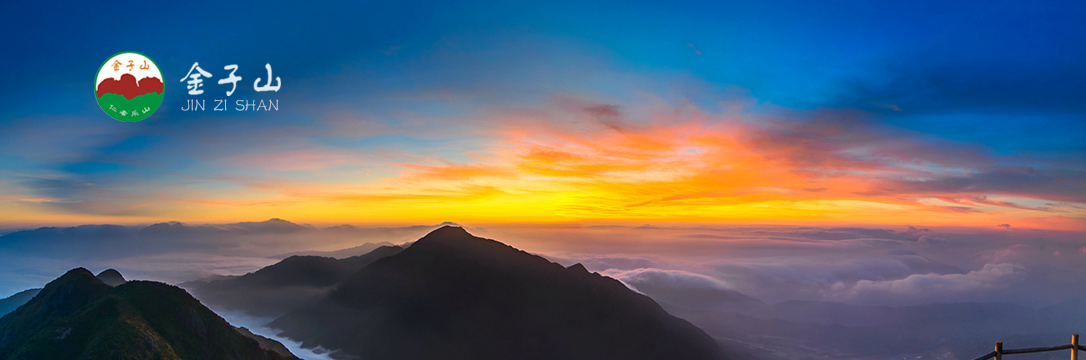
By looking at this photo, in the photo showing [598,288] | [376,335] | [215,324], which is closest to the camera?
[215,324]

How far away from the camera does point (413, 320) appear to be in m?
175

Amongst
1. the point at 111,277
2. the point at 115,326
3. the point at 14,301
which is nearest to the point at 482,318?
the point at 111,277

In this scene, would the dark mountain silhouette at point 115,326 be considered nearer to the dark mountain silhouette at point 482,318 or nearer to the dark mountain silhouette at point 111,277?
the dark mountain silhouette at point 111,277

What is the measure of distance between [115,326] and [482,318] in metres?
122

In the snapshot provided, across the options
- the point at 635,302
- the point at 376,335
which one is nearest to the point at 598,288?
the point at 635,302

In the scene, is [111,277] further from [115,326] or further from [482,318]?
[482,318]

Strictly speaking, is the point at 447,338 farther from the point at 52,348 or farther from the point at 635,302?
the point at 52,348

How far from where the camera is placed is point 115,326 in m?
68.1

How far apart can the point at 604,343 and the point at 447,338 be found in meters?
57.1

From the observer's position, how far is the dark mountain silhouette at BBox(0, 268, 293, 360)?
64.7 m

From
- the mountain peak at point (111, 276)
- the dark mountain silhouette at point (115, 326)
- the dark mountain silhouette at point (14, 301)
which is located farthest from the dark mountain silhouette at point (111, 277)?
the dark mountain silhouette at point (115, 326)

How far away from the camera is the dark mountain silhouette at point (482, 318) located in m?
170

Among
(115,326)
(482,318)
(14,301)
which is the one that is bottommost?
(482,318)

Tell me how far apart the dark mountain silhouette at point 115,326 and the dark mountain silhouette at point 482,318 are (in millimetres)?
81448
